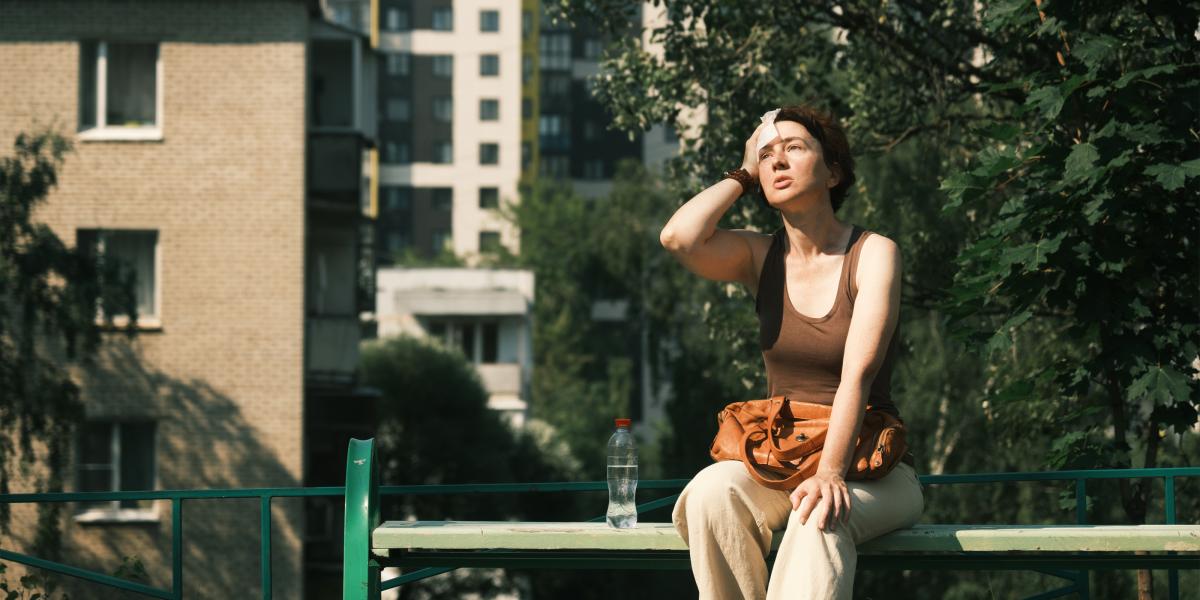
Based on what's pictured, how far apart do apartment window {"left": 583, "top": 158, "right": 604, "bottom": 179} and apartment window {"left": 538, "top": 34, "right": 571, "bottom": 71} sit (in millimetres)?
6066

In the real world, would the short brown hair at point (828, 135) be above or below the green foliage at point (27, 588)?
above

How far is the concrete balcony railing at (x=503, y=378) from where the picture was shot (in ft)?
238

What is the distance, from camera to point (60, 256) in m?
22.7

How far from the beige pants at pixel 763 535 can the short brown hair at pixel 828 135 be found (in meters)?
0.99

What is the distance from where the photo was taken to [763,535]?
496cm

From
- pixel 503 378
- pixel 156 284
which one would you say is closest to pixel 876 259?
pixel 156 284

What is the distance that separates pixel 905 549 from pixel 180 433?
25025mm

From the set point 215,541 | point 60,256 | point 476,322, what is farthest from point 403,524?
point 476,322

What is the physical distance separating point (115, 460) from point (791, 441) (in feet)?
82.0

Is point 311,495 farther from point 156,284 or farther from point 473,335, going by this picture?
point 473,335

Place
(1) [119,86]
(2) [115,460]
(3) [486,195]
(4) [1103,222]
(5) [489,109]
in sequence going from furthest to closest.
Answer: (5) [489,109] < (3) [486,195] < (1) [119,86] < (2) [115,460] < (4) [1103,222]

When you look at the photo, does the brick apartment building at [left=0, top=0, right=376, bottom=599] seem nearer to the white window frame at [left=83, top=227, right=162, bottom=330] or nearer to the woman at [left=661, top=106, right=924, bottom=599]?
the white window frame at [left=83, top=227, right=162, bottom=330]

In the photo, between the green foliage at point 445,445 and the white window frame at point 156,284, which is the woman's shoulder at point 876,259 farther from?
the green foliage at point 445,445

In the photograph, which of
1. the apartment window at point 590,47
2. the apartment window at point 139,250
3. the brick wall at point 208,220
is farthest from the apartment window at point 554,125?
the apartment window at point 139,250
